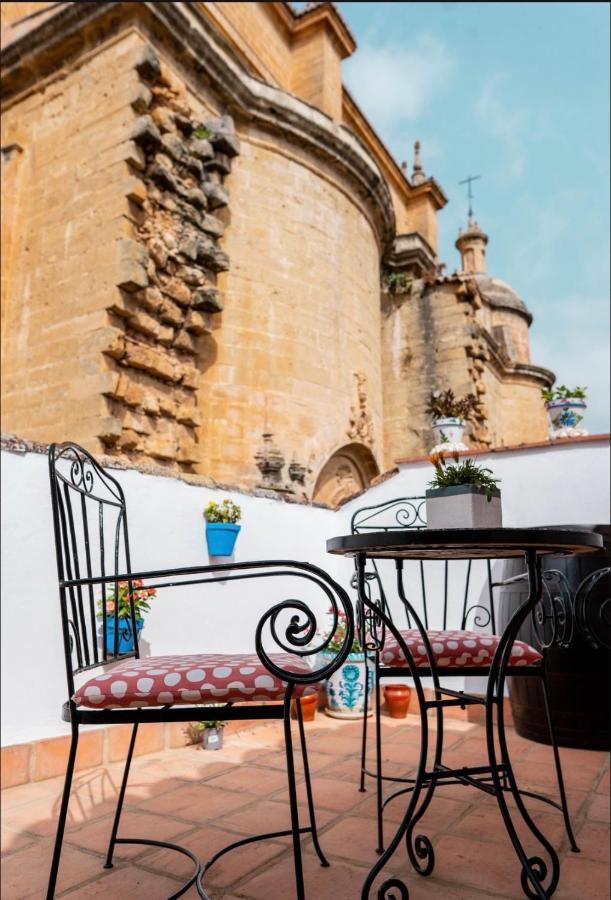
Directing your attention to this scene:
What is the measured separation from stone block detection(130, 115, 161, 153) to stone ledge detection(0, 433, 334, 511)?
3875 millimetres

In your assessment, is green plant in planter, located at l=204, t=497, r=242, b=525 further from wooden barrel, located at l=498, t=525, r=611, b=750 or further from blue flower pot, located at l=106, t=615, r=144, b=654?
wooden barrel, located at l=498, t=525, r=611, b=750

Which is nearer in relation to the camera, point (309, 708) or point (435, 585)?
point (309, 708)


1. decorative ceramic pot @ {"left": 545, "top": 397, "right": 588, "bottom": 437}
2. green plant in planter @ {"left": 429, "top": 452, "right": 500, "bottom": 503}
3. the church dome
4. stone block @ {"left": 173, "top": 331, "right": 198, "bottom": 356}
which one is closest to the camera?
green plant in planter @ {"left": 429, "top": 452, "right": 500, "bottom": 503}

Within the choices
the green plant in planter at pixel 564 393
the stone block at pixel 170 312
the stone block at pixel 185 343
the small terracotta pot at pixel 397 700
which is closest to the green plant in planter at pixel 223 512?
the small terracotta pot at pixel 397 700

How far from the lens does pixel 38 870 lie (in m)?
1.69

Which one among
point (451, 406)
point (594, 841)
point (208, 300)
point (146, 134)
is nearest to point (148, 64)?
point (146, 134)

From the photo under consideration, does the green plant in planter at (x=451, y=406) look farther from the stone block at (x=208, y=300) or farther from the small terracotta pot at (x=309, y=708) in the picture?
the small terracotta pot at (x=309, y=708)

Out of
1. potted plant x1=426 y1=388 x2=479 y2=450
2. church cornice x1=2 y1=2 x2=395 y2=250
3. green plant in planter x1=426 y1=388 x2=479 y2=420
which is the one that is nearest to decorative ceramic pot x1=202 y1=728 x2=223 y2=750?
potted plant x1=426 y1=388 x2=479 y2=450

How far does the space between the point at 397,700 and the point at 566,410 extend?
2.19m

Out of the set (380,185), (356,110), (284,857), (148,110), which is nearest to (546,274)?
(356,110)

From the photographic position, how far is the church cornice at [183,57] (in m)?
6.32

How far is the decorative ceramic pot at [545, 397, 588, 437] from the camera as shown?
408 cm

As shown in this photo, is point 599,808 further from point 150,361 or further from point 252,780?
point 150,361

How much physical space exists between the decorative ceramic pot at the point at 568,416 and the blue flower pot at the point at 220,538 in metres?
2.26
